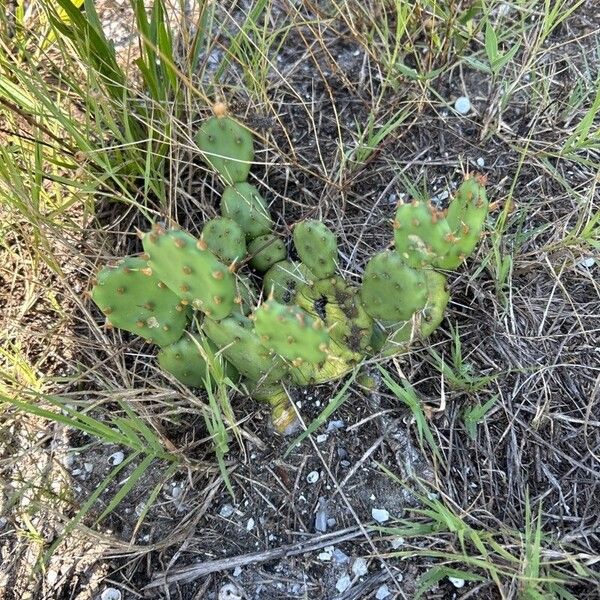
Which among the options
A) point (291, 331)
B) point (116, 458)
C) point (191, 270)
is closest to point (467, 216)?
point (291, 331)

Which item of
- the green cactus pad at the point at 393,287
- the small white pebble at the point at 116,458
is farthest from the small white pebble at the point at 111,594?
the green cactus pad at the point at 393,287

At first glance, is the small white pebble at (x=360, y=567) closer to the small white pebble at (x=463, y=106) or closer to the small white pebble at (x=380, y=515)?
the small white pebble at (x=380, y=515)

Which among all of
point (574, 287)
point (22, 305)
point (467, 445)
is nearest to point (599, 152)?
point (574, 287)

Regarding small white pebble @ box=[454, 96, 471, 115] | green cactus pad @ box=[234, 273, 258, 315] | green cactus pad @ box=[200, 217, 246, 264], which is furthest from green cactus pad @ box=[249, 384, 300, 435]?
small white pebble @ box=[454, 96, 471, 115]

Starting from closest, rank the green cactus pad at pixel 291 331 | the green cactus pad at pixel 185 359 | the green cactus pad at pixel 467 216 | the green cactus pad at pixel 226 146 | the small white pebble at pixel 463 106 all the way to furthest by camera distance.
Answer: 1. the green cactus pad at pixel 291 331
2. the green cactus pad at pixel 467 216
3. the green cactus pad at pixel 185 359
4. the green cactus pad at pixel 226 146
5. the small white pebble at pixel 463 106

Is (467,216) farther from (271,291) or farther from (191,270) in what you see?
(191,270)

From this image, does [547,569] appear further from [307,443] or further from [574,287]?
[574,287]
